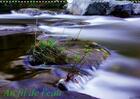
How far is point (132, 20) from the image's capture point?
13.0 metres

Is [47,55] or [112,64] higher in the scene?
[47,55]

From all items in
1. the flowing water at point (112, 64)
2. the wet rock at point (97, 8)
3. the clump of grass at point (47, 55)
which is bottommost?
the wet rock at point (97, 8)

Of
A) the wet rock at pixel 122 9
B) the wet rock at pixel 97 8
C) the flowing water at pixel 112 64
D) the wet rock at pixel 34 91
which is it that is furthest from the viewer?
the wet rock at pixel 97 8

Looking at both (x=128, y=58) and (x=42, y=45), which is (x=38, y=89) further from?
(x=128, y=58)

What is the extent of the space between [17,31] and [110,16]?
20.3 ft

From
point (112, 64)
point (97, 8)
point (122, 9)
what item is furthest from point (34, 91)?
point (97, 8)

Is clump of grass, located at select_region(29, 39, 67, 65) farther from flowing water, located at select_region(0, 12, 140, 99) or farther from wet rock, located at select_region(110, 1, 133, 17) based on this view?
wet rock, located at select_region(110, 1, 133, 17)

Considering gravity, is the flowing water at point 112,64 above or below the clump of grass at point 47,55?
below

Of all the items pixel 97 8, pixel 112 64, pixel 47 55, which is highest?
pixel 47 55

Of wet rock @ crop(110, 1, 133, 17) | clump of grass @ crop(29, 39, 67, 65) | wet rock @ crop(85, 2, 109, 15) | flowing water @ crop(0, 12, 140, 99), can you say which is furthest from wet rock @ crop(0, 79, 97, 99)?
wet rock @ crop(85, 2, 109, 15)

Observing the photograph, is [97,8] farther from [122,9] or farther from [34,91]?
[34,91]

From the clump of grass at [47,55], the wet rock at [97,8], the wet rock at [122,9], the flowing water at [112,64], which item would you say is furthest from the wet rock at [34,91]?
the wet rock at [97,8]

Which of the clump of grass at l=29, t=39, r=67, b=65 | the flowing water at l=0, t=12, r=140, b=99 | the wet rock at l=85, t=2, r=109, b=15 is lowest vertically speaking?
the wet rock at l=85, t=2, r=109, b=15

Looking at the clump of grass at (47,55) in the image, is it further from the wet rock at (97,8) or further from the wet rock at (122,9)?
the wet rock at (97,8)
